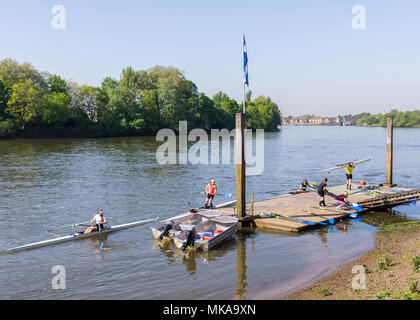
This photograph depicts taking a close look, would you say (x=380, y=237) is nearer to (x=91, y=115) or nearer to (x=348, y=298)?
(x=348, y=298)

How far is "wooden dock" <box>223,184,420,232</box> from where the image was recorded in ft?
67.1

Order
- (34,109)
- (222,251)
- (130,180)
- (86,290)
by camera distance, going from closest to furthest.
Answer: (86,290), (222,251), (130,180), (34,109)

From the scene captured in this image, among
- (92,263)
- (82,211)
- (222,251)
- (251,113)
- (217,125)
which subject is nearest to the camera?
(92,263)

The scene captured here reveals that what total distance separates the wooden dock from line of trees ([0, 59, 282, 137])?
247 ft

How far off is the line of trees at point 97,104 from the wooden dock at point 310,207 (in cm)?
7527

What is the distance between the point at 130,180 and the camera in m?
37.8

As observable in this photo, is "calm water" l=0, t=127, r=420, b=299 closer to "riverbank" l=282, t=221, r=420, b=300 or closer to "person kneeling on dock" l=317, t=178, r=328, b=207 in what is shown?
"riverbank" l=282, t=221, r=420, b=300

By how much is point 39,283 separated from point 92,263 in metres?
2.36

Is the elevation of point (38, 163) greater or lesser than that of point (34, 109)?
lesser

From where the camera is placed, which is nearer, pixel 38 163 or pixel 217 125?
pixel 38 163

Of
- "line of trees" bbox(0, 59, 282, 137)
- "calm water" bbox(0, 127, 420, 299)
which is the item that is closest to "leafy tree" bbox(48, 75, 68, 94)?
"line of trees" bbox(0, 59, 282, 137)

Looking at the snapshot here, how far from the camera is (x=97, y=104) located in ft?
323

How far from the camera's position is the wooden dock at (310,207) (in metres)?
20.5
